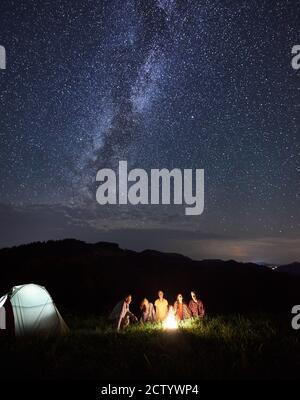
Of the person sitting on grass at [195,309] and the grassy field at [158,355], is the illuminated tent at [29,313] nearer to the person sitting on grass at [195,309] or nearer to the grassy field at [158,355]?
the grassy field at [158,355]

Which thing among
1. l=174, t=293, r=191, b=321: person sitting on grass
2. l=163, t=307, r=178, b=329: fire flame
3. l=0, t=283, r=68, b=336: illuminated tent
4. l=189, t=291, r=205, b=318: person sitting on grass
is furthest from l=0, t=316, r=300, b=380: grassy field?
l=189, t=291, r=205, b=318: person sitting on grass

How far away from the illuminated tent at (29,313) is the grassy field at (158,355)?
0.68 m

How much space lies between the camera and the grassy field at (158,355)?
815 centimetres

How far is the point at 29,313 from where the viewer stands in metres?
13.3

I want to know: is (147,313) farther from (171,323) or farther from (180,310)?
(171,323)

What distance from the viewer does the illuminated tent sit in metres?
12.9

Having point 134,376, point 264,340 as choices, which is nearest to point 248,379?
point 134,376

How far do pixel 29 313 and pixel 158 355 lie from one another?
5.52 m

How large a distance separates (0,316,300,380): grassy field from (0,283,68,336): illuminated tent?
68cm

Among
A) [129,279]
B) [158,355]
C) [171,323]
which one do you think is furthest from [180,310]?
[129,279]
